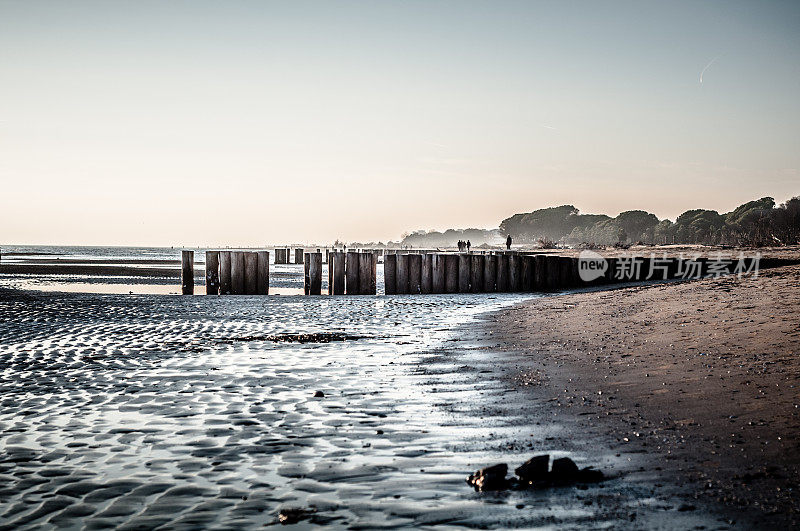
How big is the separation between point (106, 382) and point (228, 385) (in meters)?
A: 1.54

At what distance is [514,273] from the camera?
25.0m

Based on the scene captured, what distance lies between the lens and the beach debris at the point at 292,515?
11.3ft

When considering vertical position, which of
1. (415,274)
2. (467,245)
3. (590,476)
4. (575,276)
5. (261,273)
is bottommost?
(590,476)

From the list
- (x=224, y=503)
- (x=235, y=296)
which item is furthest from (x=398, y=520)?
(x=235, y=296)

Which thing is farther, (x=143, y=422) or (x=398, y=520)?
(x=143, y=422)

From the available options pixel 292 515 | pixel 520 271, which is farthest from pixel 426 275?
pixel 292 515

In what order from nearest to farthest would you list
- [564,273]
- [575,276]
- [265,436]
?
[265,436], [564,273], [575,276]

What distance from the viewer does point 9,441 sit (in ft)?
16.6

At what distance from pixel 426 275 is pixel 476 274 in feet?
7.07

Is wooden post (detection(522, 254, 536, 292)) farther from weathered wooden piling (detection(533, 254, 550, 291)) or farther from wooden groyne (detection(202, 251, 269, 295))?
wooden groyne (detection(202, 251, 269, 295))

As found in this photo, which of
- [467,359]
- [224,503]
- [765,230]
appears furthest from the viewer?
[765,230]

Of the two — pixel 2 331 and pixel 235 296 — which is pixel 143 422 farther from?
pixel 235 296

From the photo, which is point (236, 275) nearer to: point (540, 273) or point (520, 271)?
point (520, 271)

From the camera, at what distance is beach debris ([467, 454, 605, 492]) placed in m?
3.88
